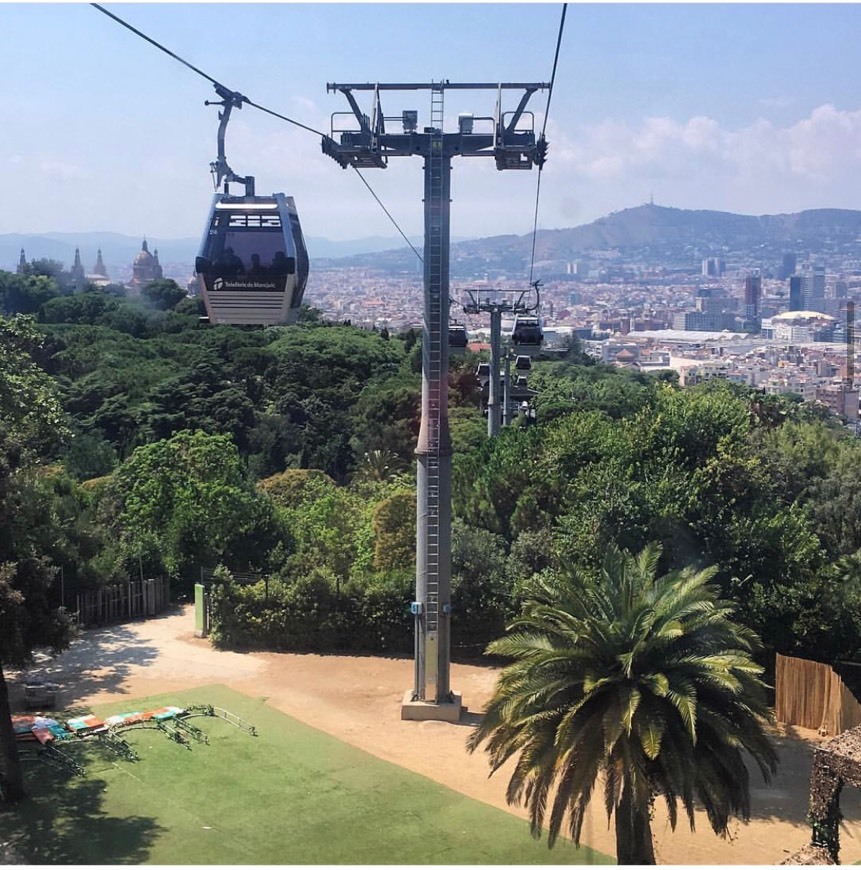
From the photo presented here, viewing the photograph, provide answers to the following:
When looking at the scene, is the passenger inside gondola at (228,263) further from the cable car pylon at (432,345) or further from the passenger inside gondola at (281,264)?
the cable car pylon at (432,345)

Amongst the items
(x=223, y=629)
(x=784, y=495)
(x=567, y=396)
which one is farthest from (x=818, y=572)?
(x=567, y=396)

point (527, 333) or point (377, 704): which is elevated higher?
point (527, 333)

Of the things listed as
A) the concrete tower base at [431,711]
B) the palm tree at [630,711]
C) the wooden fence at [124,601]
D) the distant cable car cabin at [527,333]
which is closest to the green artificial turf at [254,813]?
the concrete tower base at [431,711]

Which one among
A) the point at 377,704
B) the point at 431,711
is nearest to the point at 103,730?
the point at 377,704

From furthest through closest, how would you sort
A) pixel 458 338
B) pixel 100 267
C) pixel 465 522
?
pixel 100 267 → pixel 465 522 → pixel 458 338

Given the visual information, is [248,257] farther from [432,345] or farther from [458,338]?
[458,338]

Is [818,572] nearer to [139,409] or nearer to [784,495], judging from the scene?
[784,495]
